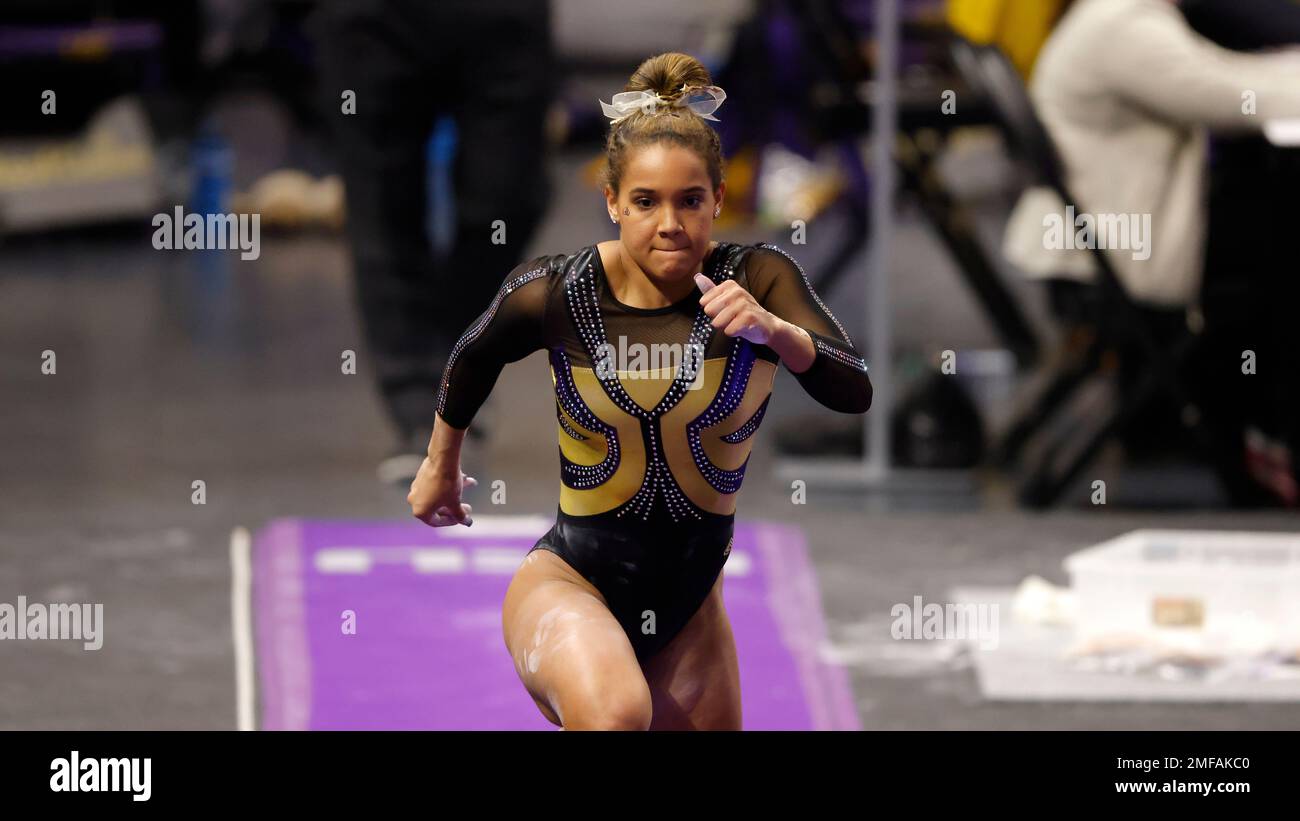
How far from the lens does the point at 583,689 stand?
256 cm

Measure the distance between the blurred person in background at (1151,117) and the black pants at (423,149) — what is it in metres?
1.40

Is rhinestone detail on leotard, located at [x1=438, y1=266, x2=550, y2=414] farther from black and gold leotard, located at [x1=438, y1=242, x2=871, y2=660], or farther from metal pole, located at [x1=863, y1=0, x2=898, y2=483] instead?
metal pole, located at [x1=863, y1=0, x2=898, y2=483]

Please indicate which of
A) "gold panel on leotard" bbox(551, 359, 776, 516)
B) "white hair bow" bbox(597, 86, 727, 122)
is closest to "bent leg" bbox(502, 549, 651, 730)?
"gold panel on leotard" bbox(551, 359, 776, 516)

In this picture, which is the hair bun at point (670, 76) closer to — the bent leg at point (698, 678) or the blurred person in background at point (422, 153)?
the bent leg at point (698, 678)

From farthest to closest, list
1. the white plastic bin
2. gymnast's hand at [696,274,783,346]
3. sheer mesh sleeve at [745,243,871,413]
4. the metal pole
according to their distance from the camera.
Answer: the metal pole
the white plastic bin
sheer mesh sleeve at [745,243,871,413]
gymnast's hand at [696,274,783,346]

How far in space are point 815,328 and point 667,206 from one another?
0.25 m

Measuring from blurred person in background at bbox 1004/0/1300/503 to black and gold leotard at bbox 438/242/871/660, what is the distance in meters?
2.65

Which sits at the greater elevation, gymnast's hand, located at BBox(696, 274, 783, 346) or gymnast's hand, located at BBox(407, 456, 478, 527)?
gymnast's hand, located at BBox(696, 274, 783, 346)

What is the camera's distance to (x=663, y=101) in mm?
2695

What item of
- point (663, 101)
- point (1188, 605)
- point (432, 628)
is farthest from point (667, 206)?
point (1188, 605)

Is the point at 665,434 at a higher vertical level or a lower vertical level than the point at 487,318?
lower

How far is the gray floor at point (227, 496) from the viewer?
12.7 feet

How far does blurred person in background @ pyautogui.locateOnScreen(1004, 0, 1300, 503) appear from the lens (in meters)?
5.14

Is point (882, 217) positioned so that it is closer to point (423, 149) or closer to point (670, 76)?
point (423, 149)
